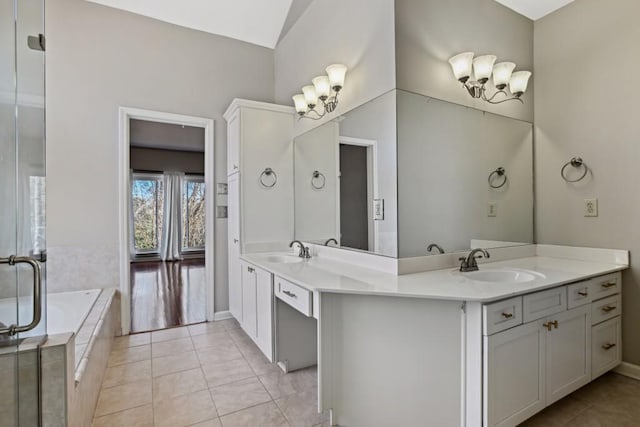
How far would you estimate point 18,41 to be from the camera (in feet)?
4.16

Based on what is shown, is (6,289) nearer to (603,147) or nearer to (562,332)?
(562,332)

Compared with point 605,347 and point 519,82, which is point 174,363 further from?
point 519,82

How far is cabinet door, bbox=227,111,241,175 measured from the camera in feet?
9.69

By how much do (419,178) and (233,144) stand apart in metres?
1.86

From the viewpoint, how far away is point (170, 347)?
2.70 m

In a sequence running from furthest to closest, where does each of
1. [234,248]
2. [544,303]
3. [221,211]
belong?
[221,211]
[234,248]
[544,303]

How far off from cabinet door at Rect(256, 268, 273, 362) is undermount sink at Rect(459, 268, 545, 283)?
4.07 feet

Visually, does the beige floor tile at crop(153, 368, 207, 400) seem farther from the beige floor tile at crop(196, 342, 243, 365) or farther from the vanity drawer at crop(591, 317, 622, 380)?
the vanity drawer at crop(591, 317, 622, 380)

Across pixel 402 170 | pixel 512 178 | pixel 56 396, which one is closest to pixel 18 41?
pixel 56 396

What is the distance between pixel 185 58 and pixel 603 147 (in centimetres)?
368

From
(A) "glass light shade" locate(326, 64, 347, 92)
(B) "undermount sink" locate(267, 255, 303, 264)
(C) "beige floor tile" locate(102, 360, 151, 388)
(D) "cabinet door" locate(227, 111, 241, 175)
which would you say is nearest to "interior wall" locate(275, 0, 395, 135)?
(A) "glass light shade" locate(326, 64, 347, 92)

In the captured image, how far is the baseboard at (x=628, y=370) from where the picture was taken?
2.08 metres

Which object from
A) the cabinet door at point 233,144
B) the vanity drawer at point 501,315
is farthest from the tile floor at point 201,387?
the cabinet door at point 233,144

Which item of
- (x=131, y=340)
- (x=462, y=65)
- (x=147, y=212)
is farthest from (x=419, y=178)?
(x=147, y=212)
